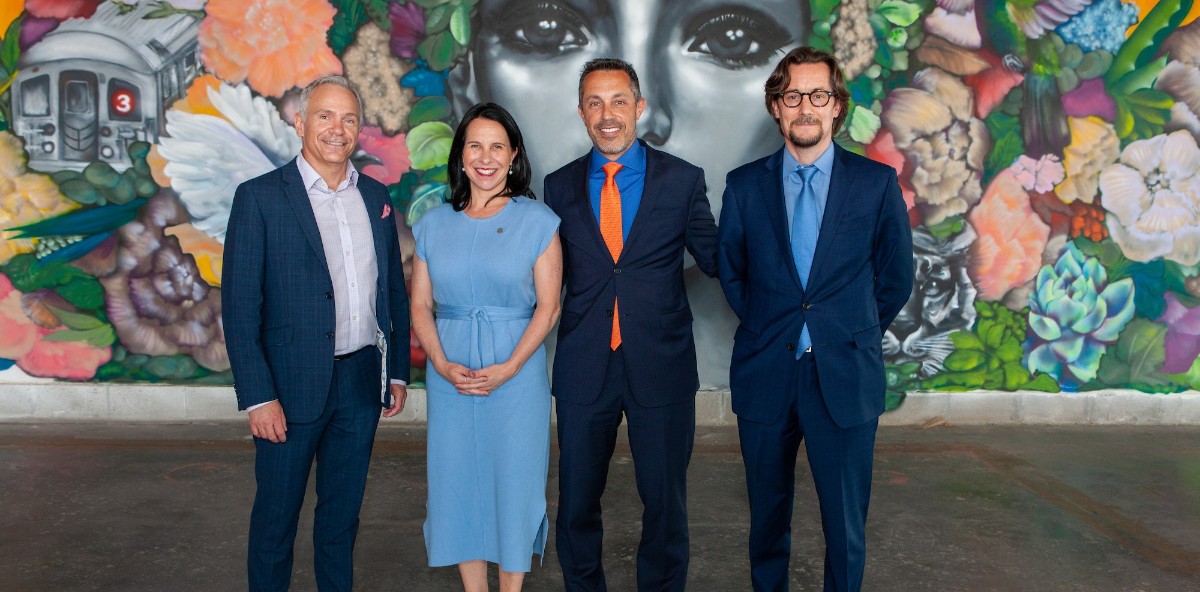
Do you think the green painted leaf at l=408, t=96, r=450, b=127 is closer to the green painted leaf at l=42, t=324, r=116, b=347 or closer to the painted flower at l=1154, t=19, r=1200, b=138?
the green painted leaf at l=42, t=324, r=116, b=347

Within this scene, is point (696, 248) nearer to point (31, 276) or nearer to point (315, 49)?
point (315, 49)

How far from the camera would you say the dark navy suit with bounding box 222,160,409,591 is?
246 centimetres

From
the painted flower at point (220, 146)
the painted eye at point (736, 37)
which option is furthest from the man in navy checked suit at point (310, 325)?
the painted eye at point (736, 37)

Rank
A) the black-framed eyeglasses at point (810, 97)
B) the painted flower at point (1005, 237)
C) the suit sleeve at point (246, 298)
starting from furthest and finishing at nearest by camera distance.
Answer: the painted flower at point (1005, 237) < the black-framed eyeglasses at point (810, 97) < the suit sleeve at point (246, 298)

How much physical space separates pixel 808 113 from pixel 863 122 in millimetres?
2701

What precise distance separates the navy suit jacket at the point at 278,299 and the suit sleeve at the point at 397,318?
263 millimetres

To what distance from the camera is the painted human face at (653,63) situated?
504 centimetres

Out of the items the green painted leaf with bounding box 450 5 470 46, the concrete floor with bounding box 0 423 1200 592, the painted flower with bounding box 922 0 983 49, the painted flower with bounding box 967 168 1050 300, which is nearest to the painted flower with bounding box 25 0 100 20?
the green painted leaf with bounding box 450 5 470 46

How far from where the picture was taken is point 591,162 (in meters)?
2.83

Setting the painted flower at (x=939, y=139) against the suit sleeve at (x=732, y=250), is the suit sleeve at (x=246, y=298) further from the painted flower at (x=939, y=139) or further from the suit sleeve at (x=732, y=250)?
the painted flower at (x=939, y=139)

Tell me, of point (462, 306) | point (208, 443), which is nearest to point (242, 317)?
point (462, 306)

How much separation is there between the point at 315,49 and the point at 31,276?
Result: 195 cm

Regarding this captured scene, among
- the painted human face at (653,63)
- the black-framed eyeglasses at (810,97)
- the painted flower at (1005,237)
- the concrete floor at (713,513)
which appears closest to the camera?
the black-framed eyeglasses at (810,97)

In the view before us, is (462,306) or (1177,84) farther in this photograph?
(1177,84)
